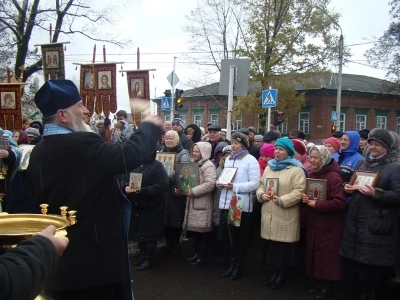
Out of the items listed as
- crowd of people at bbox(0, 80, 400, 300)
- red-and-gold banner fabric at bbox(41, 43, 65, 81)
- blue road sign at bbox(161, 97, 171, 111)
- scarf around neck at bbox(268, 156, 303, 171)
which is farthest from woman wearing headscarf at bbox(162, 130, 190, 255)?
blue road sign at bbox(161, 97, 171, 111)

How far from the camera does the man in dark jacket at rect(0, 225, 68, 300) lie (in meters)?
1.36

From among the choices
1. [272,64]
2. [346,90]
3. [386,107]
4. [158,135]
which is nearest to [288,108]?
[272,64]

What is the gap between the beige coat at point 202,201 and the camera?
20.2ft

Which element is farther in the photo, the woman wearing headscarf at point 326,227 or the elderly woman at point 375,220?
the woman wearing headscarf at point 326,227

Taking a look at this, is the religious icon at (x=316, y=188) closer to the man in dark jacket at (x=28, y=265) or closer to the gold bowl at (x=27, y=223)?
the gold bowl at (x=27, y=223)

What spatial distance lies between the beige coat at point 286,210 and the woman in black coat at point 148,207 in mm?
1553

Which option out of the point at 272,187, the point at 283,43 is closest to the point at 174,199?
the point at 272,187

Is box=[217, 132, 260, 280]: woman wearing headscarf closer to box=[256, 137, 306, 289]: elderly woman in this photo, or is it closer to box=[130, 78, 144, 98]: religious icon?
box=[256, 137, 306, 289]: elderly woman

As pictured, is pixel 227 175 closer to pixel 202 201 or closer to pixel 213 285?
pixel 202 201

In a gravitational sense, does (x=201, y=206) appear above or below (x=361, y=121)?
below

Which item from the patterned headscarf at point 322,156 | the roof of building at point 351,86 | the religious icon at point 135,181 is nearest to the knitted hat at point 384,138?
the patterned headscarf at point 322,156

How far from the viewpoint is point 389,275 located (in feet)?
15.7

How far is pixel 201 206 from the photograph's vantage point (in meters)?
6.22

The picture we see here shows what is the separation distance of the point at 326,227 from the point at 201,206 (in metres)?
1.93
